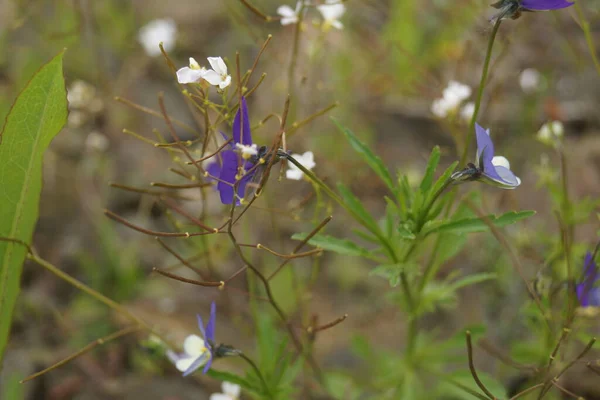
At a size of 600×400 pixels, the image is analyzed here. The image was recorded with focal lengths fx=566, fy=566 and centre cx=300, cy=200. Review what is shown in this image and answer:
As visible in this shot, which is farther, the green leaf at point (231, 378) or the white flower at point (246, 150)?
the green leaf at point (231, 378)

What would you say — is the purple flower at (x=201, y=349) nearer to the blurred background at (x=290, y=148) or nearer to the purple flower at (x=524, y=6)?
the blurred background at (x=290, y=148)

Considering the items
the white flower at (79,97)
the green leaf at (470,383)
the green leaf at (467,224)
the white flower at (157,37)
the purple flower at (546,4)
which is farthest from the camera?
the white flower at (157,37)

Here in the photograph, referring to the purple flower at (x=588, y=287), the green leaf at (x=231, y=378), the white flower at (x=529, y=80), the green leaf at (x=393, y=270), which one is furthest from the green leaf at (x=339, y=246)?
the white flower at (x=529, y=80)

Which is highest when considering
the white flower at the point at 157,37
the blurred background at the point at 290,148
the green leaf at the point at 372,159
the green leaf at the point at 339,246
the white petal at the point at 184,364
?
the green leaf at the point at 372,159

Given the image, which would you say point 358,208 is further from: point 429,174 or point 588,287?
point 588,287

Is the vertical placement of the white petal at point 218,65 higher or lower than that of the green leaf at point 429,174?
higher

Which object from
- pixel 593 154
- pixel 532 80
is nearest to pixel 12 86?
pixel 532 80

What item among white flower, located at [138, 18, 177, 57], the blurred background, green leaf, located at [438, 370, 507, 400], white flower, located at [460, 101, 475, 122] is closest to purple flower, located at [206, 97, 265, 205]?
the blurred background

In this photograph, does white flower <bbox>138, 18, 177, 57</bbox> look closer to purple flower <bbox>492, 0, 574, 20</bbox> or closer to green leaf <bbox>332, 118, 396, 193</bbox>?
green leaf <bbox>332, 118, 396, 193</bbox>
